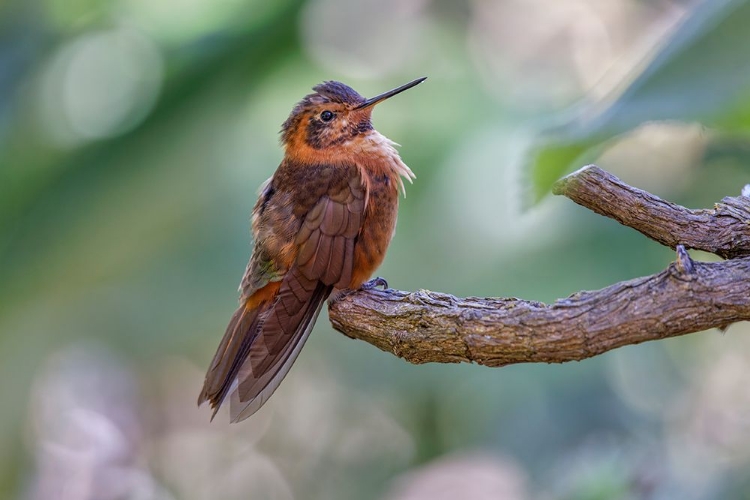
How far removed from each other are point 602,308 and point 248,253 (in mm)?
3249

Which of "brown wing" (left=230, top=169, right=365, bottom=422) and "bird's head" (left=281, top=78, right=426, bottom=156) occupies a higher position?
"bird's head" (left=281, top=78, right=426, bottom=156)

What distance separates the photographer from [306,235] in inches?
106

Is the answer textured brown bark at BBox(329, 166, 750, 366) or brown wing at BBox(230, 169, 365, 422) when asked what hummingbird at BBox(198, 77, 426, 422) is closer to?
brown wing at BBox(230, 169, 365, 422)

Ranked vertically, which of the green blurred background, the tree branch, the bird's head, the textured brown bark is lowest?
the textured brown bark

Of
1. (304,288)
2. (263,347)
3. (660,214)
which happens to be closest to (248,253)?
A: (304,288)

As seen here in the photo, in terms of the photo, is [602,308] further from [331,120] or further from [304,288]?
[331,120]

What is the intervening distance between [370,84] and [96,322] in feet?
7.30

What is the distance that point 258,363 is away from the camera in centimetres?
241

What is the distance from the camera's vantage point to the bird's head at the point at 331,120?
9.98 feet

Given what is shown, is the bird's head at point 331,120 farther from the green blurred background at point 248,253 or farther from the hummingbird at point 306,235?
the green blurred background at point 248,253

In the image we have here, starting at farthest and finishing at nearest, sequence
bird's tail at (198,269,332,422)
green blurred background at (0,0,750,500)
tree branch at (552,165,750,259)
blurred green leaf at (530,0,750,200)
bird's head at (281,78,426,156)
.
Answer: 1. green blurred background at (0,0,750,500)
2. bird's head at (281,78,426,156)
3. bird's tail at (198,269,332,422)
4. tree branch at (552,165,750,259)
5. blurred green leaf at (530,0,750,200)

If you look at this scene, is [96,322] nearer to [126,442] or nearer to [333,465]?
[126,442]

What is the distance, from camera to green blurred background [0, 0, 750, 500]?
4680mm

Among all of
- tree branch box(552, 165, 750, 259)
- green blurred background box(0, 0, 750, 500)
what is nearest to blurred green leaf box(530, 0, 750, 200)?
tree branch box(552, 165, 750, 259)
